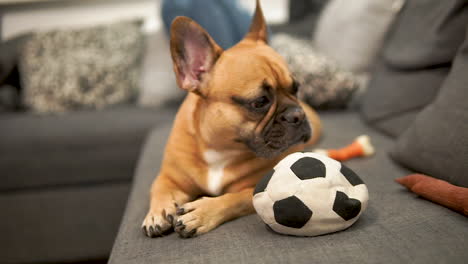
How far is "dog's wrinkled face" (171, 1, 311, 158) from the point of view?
1183 millimetres

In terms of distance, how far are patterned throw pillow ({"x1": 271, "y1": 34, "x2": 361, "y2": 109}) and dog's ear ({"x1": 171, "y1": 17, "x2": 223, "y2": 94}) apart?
96 cm

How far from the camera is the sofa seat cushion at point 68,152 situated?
2.22 metres

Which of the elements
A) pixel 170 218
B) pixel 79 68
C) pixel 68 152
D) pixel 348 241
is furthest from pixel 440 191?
pixel 79 68

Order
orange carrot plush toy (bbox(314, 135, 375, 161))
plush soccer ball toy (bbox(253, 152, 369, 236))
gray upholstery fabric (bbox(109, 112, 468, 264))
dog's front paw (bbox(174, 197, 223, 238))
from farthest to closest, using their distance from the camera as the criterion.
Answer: orange carrot plush toy (bbox(314, 135, 375, 161))
dog's front paw (bbox(174, 197, 223, 238))
plush soccer ball toy (bbox(253, 152, 369, 236))
gray upholstery fabric (bbox(109, 112, 468, 264))

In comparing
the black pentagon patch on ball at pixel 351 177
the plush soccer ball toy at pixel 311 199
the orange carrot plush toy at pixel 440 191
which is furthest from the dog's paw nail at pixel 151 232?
the orange carrot plush toy at pixel 440 191

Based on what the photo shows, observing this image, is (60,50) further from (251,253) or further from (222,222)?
(251,253)

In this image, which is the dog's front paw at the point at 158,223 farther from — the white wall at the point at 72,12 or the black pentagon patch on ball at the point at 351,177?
the white wall at the point at 72,12

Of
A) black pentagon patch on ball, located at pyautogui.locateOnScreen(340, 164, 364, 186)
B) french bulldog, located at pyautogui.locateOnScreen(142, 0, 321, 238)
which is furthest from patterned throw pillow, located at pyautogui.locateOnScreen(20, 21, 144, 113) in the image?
black pentagon patch on ball, located at pyautogui.locateOnScreen(340, 164, 364, 186)

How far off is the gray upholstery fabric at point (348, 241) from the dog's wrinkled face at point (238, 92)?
0.26 meters

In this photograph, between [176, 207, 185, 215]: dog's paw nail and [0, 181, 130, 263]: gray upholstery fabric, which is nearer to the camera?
[176, 207, 185, 215]: dog's paw nail

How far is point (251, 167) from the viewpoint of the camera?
1.26m

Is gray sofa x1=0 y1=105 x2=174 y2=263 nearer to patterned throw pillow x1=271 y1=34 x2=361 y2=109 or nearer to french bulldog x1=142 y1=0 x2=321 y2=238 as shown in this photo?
patterned throw pillow x1=271 y1=34 x2=361 y2=109

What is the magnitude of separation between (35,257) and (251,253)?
5.73 ft

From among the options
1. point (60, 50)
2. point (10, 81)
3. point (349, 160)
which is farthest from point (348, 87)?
point (10, 81)
